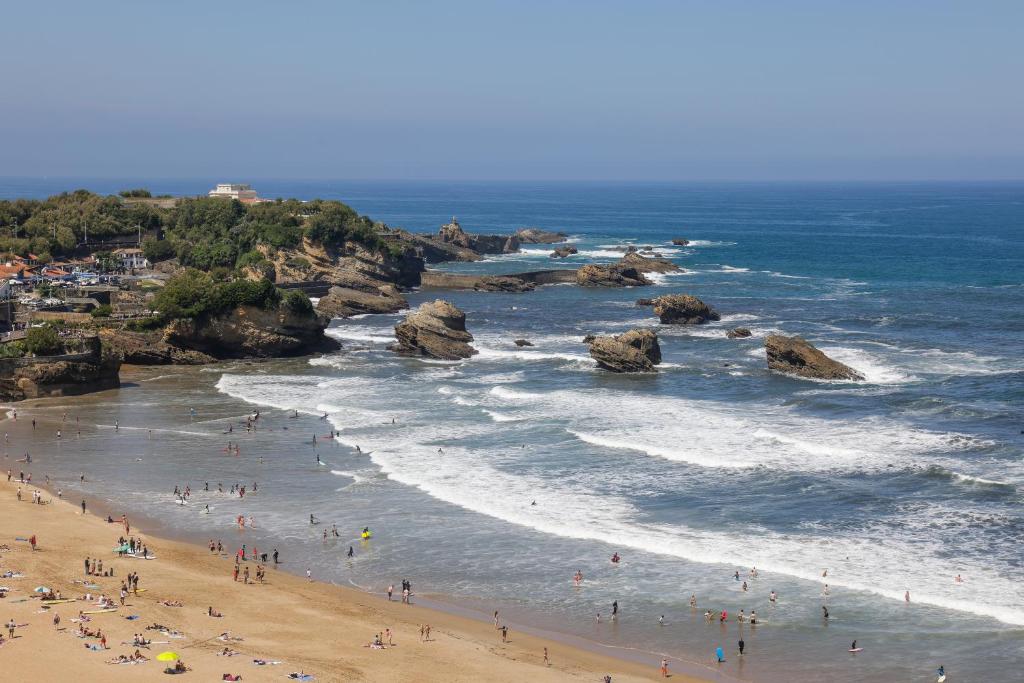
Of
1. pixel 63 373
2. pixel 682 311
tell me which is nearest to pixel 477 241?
pixel 682 311

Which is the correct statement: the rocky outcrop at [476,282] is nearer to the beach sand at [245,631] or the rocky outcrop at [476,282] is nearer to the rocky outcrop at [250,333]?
the rocky outcrop at [250,333]

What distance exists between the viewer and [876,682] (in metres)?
33.7

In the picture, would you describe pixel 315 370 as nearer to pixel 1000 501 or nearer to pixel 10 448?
pixel 10 448

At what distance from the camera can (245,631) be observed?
37.6m

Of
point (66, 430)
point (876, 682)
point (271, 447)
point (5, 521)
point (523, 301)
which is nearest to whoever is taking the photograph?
point (876, 682)

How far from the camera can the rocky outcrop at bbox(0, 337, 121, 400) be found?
72.5m

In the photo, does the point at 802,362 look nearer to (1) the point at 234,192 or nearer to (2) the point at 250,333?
(2) the point at 250,333

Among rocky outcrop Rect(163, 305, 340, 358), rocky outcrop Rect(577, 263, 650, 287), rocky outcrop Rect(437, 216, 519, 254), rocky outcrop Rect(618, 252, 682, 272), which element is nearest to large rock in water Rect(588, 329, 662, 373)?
rocky outcrop Rect(163, 305, 340, 358)

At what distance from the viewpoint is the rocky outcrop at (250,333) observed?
84688 millimetres

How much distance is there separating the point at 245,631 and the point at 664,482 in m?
22.2

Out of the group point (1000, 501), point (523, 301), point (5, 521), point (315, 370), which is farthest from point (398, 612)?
point (523, 301)

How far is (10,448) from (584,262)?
105m

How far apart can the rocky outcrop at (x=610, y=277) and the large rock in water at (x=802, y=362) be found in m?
55.3

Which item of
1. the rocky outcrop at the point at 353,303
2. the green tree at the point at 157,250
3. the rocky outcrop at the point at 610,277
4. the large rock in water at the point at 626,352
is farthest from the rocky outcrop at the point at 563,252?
the large rock in water at the point at 626,352
